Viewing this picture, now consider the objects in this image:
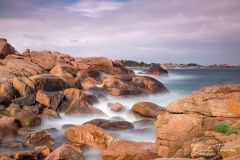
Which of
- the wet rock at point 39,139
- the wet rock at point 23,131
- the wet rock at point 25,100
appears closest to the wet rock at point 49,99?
the wet rock at point 25,100

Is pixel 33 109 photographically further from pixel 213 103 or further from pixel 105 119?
pixel 213 103

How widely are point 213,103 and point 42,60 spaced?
3511 cm

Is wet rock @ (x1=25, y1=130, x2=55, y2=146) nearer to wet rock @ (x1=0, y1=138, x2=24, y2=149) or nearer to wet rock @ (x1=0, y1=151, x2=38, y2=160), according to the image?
wet rock @ (x1=0, y1=138, x2=24, y2=149)

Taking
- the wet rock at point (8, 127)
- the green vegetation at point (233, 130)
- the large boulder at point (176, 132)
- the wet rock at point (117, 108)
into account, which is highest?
the green vegetation at point (233, 130)

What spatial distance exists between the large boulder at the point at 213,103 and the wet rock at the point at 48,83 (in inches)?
794

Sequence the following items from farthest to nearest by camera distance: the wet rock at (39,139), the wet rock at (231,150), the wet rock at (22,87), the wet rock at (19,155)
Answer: the wet rock at (22,87), the wet rock at (39,139), the wet rock at (19,155), the wet rock at (231,150)

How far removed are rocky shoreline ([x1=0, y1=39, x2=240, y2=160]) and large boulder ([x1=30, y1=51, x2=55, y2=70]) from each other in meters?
1.00

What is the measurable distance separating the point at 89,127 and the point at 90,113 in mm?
8882

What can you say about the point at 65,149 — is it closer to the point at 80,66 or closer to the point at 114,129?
the point at 114,129

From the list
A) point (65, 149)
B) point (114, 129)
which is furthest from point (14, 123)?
point (65, 149)

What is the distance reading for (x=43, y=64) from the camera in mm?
42750

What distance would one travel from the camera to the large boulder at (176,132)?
1183 centimetres

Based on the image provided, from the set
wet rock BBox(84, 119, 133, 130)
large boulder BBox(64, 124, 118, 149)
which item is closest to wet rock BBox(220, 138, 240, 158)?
large boulder BBox(64, 124, 118, 149)

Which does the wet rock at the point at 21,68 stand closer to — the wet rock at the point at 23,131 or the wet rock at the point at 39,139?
the wet rock at the point at 23,131
